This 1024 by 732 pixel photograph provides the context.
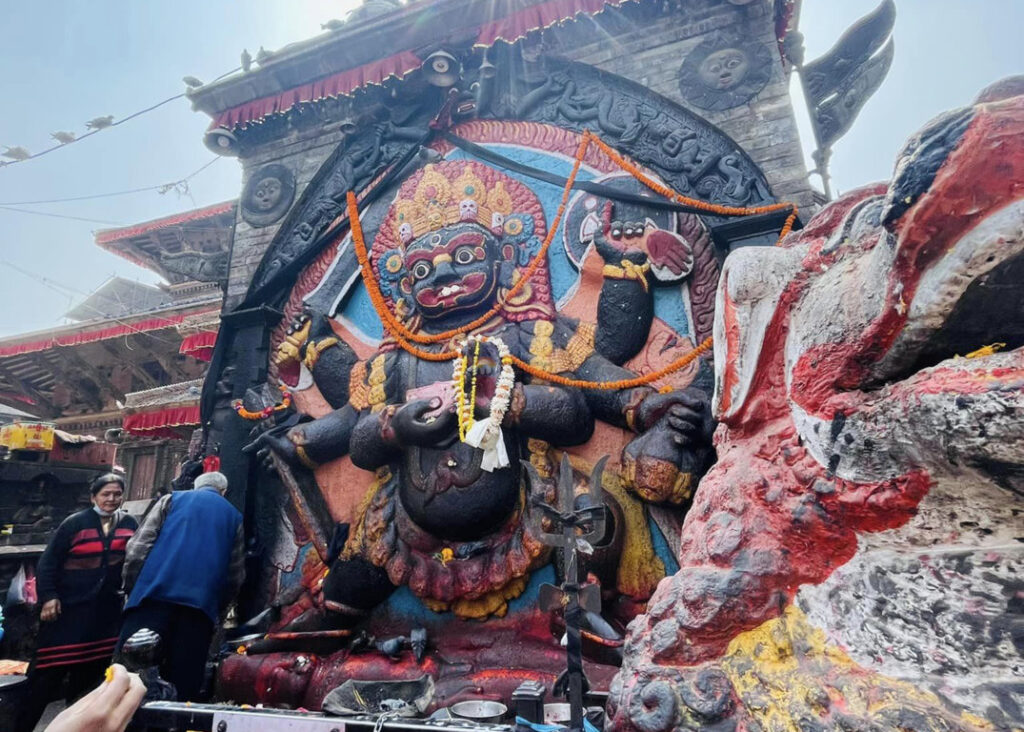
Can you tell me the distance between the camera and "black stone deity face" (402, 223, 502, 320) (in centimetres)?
463

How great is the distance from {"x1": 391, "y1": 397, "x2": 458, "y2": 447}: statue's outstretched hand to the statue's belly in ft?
0.38

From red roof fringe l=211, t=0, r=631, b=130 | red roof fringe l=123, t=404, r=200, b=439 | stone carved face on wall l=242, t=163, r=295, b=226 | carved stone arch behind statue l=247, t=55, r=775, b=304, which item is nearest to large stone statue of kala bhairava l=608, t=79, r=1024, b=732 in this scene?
carved stone arch behind statue l=247, t=55, r=775, b=304

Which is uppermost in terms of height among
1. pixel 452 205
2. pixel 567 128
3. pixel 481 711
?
pixel 567 128

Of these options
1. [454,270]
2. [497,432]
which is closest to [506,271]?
[454,270]

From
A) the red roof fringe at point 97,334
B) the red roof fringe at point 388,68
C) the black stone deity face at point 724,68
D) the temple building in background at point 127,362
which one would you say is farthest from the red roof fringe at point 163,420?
the black stone deity face at point 724,68

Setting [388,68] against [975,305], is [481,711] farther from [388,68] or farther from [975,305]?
[388,68]

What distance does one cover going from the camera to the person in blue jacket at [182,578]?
A: 137 inches

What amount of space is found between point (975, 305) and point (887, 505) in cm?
48

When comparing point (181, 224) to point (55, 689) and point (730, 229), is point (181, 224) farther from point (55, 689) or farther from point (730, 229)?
point (730, 229)

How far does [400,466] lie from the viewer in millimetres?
4449

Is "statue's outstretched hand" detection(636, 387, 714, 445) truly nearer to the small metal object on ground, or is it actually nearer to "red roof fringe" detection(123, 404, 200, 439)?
the small metal object on ground

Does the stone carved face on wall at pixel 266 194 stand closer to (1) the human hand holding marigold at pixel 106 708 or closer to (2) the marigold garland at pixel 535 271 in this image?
(2) the marigold garland at pixel 535 271

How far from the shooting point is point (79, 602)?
12.9ft

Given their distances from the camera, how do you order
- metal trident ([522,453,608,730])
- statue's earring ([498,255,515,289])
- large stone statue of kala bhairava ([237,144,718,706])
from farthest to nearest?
statue's earring ([498,255,515,289])
large stone statue of kala bhairava ([237,144,718,706])
metal trident ([522,453,608,730])
